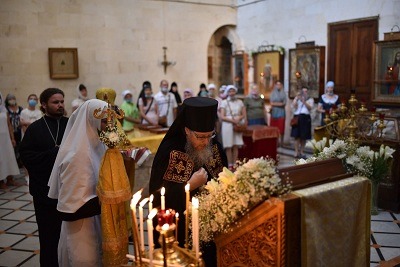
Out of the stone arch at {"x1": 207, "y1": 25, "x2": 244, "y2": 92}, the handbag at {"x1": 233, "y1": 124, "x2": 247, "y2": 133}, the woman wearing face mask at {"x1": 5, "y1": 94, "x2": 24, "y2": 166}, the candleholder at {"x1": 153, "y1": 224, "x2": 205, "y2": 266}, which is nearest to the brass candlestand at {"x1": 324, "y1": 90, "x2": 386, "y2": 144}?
the handbag at {"x1": 233, "y1": 124, "x2": 247, "y2": 133}

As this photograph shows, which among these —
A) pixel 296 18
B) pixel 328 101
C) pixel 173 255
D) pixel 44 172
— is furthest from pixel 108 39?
pixel 173 255

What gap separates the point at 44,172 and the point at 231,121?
536 centimetres

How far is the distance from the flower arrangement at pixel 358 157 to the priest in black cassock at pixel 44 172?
203 centimetres

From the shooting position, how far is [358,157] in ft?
12.5

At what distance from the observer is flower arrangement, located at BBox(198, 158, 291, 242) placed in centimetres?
211

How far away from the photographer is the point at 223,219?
224cm

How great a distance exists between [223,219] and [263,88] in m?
10.9

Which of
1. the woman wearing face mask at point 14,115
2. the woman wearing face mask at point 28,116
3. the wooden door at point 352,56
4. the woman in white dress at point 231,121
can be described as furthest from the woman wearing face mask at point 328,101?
the woman wearing face mask at point 14,115

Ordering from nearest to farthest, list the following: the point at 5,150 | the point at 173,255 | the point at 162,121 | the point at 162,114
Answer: the point at 173,255, the point at 5,150, the point at 162,121, the point at 162,114

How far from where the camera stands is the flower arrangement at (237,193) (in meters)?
2.11

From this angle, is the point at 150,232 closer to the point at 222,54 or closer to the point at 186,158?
the point at 186,158

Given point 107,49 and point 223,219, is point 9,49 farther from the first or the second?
point 223,219

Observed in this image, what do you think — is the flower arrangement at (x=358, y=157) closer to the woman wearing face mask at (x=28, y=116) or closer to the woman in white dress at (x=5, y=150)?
the woman in white dress at (x=5, y=150)

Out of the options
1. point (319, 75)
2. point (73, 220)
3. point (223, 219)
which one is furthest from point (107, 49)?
point (223, 219)
